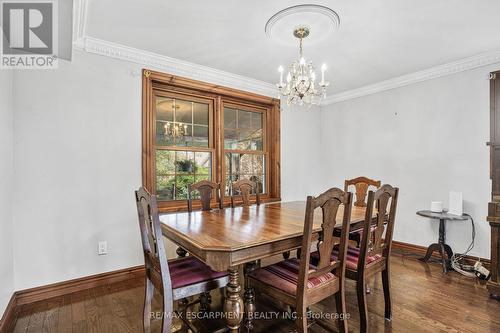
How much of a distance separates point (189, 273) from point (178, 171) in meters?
1.78

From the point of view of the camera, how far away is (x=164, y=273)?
4.96 feet

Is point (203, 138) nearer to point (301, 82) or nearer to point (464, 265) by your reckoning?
point (301, 82)

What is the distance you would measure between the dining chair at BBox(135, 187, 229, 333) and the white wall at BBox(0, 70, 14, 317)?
3.58ft

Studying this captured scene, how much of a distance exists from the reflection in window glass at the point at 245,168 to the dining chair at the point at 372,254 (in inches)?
77.3

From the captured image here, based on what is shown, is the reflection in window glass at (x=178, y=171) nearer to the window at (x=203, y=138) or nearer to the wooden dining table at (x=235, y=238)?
the window at (x=203, y=138)

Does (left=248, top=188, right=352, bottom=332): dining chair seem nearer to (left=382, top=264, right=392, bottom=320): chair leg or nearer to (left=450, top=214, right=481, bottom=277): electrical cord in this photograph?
(left=382, top=264, right=392, bottom=320): chair leg

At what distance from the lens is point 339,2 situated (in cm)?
198

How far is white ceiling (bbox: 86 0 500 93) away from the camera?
205 cm

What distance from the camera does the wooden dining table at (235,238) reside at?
4.62 ft

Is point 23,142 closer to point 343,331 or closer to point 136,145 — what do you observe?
point 136,145

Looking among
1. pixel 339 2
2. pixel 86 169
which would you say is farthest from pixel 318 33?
pixel 86 169

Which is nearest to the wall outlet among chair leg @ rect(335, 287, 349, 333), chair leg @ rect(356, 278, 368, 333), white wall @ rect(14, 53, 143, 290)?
white wall @ rect(14, 53, 143, 290)

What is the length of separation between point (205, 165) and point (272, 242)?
2.12 meters

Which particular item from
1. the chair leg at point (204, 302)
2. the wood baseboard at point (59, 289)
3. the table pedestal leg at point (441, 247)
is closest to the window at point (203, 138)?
the wood baseboard at point (59, 289)
